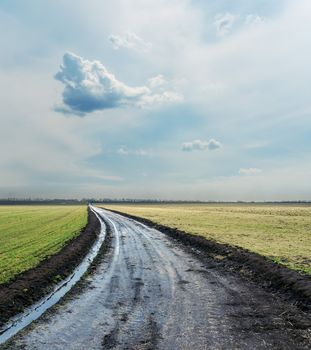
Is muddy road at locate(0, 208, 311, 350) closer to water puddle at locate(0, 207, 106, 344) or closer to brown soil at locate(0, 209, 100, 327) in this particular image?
water puddle at locate(0, 207, 106, 344)

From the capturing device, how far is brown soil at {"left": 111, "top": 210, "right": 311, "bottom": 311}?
556 inches

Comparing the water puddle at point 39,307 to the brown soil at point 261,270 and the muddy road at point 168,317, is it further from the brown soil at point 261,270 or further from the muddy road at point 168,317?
the brown soil at point 261,270

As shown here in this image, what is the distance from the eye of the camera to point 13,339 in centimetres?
935

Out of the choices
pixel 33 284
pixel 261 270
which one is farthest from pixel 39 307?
pixel 261 270

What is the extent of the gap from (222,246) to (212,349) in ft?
64.5

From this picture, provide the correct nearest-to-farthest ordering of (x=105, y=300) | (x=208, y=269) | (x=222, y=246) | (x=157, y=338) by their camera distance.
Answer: (x=157, y=338), (x=105, y=300), (x=208, y=269), (x=222, y=246)

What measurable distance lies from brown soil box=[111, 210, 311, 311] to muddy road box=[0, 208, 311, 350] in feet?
2.65

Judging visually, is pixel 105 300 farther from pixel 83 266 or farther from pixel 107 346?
pixel 83 266

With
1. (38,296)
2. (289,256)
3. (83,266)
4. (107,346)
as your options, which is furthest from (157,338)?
(289,256)

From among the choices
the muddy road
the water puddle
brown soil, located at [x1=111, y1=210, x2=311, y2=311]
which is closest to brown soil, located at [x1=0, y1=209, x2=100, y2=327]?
the water puddle

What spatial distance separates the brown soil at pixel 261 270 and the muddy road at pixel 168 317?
31.8 inches

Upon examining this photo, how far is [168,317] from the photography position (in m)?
11.0

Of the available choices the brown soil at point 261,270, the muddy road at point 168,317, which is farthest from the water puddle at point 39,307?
the brown soil at point 261,270

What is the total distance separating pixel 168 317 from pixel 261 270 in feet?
29.9
